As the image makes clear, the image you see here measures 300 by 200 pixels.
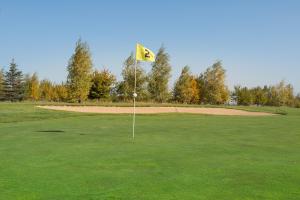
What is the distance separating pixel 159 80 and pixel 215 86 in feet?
46.4

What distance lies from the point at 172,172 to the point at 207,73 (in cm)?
7927

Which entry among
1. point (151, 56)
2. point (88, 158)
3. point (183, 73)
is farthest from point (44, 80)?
point (88, 158)

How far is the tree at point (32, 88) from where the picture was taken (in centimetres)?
8575

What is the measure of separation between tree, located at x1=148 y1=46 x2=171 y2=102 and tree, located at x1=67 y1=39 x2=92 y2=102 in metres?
14.5

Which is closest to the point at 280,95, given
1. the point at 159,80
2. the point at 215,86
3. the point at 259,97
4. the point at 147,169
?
the point at 259,97

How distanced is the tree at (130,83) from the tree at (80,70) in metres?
10.5

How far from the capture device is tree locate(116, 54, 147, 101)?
248ft

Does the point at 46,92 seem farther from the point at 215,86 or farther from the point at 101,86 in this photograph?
the point at 215,86

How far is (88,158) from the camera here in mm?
11836

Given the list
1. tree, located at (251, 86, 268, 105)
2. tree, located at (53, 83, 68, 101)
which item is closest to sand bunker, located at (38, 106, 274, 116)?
tree, located at (53, 83, 68, 101)

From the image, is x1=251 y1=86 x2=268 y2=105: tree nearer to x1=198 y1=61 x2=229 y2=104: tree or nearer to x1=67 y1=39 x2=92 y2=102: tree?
x1=198 y1=61 x2=229 y2=104: tree

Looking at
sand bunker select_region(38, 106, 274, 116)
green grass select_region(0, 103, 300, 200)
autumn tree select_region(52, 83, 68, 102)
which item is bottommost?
green grass select_region(0, 103, 300, 200)

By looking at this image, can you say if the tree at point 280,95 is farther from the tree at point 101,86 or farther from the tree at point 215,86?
the tree at point 101,86

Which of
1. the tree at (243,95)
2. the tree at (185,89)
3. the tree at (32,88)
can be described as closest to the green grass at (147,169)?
the tree at (185,89)
